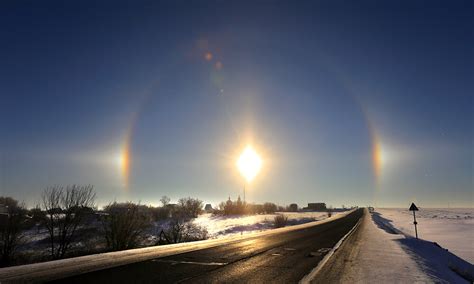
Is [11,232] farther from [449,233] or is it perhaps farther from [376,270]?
[449,233]

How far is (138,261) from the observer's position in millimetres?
11891

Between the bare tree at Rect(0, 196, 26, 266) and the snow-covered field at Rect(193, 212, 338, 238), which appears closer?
the bare tree at Rect(0, 196, 26, 266)

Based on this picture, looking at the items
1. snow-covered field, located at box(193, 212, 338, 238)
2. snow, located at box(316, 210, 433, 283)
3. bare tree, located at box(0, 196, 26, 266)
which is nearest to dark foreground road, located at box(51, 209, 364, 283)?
snow, located at box(316, 210, 433, 283)

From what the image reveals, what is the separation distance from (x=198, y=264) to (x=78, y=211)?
1489 cm

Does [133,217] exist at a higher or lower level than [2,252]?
higher

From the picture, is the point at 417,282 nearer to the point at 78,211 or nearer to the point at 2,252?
the point at 78,211

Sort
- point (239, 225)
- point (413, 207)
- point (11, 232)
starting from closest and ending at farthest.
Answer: point (11, 232)
point (413, 207)
point (239, 225)

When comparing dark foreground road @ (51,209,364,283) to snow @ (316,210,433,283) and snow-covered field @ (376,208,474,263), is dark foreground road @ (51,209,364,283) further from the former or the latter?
snow-covered field @ (376,208,474,263)

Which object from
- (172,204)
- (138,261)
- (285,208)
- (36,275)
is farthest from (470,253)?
(285,208)

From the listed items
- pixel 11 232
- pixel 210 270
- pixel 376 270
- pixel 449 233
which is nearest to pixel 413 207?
pixel 449 233

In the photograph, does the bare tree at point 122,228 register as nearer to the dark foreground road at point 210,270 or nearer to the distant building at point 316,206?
the dark foreground road at point 210,270

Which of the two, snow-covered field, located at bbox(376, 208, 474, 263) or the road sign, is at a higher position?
the road sign

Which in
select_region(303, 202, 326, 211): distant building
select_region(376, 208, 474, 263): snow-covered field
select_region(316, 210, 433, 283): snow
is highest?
select_region(303, 202, 326, 211): distant building

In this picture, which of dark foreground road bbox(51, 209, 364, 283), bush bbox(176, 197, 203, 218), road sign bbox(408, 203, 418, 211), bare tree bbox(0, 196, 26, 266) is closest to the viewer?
dark foreground road bbox(51, 209, 364, 283)
